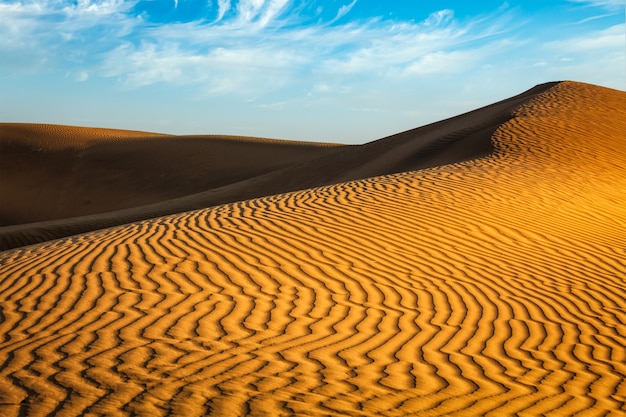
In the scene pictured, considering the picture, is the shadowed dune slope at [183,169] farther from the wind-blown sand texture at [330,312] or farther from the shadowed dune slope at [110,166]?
the wind-blown sand texture at [330,312]

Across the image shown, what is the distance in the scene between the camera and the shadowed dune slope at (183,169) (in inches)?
797

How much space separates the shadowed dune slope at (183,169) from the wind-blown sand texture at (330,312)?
29.7ft

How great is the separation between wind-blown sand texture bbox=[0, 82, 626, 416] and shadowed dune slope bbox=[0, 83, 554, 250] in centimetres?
906

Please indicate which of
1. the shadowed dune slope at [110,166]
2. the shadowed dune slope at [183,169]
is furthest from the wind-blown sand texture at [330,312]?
the shadowed dune slope at [110,166]

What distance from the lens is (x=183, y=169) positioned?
117 ft

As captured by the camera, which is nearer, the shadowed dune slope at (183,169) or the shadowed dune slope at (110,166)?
the shadowed dune slope at (183,169)

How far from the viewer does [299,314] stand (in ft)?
18.8

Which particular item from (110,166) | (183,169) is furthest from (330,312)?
(110,166)

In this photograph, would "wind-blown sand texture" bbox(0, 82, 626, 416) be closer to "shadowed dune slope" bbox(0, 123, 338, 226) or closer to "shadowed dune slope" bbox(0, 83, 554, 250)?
"shadowed dune slope" bbox(0, 83, 554, 250)

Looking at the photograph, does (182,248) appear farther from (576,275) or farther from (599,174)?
(599,174)

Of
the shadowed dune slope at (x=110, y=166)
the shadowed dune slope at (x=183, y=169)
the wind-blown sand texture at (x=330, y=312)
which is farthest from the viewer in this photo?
the shadowed dune slope at (x=110, y=166)

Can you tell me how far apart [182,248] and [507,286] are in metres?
3.63

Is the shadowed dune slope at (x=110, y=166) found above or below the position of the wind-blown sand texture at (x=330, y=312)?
above

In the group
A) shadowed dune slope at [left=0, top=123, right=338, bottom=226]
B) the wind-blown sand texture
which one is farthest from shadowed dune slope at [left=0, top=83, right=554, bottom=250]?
the wind-blown sand texture
